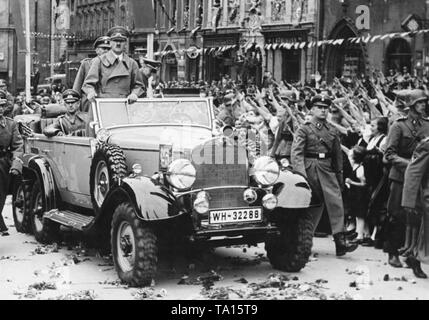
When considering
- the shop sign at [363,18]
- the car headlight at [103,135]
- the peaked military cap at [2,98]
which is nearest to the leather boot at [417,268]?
the car headlight at [103,135]

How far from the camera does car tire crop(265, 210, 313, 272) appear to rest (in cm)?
915

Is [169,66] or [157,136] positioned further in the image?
[169,66]

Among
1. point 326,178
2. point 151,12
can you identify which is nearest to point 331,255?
point 326,178

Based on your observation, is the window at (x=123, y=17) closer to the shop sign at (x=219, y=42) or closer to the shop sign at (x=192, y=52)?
the shop sign at (x=192, y=52)

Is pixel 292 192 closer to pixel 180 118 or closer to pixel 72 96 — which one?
pixel 180 118

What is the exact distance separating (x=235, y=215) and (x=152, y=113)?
2.15 m

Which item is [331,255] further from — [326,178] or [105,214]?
[105,214]

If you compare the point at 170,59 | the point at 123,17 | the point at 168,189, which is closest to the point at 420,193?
the point at 168,189

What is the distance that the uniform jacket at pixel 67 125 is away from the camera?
10.9m

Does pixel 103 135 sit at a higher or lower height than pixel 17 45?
lower

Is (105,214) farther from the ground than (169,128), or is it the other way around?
(169,128)

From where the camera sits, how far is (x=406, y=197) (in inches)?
350

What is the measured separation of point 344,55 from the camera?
1252 inches

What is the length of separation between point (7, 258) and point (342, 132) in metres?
5.14
